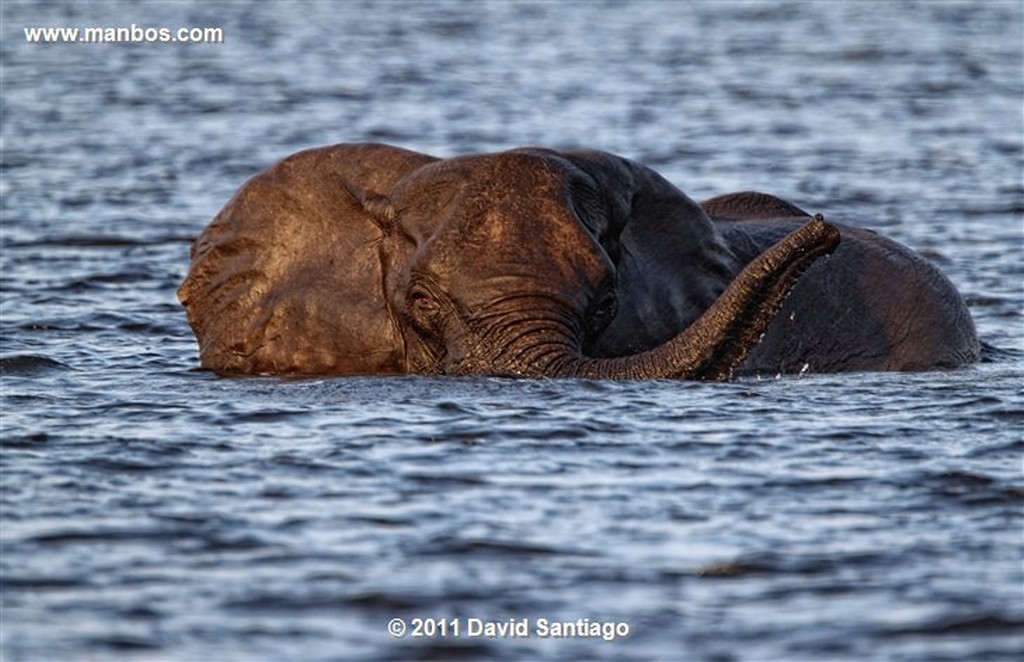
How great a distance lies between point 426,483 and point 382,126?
1457 centimetres

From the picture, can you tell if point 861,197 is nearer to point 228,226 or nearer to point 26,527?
point 228,226

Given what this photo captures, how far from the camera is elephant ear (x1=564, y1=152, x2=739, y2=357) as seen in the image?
1045 centimetres

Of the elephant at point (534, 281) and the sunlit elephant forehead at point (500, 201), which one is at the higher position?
the sunlit elephant forehead at point (500, 201)

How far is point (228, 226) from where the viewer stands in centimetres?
1123

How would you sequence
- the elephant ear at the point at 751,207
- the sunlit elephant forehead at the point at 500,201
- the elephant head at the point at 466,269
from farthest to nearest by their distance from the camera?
the elephant ear at the point at 751,207, the sunlit elephant forehead at the point at 500,201, the elephant head at the point at 466,269

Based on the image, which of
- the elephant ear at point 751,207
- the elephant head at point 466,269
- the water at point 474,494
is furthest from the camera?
the elephant ear at point 751,207

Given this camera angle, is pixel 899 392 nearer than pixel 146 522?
No

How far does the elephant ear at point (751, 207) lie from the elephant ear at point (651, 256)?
1.18 m

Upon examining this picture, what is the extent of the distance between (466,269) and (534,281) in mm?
308

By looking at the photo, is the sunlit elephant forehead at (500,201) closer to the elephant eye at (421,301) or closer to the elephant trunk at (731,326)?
the elephant eye at (421,301)

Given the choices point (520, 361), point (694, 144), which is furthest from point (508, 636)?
point (694, 144)

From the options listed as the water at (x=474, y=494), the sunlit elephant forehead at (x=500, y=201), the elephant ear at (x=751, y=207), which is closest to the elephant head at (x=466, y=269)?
the sunlit elephant forehead at (x=500, y=201)

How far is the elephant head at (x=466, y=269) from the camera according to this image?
9.93 meters

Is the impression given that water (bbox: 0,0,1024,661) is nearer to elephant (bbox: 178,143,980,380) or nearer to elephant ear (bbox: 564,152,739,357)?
elephant (bbox: 178,143,980,380)
